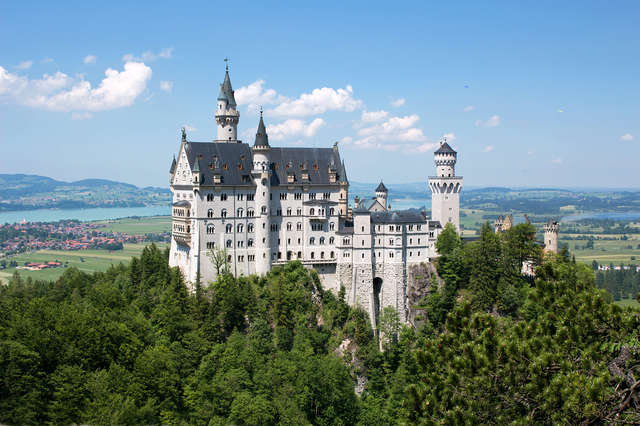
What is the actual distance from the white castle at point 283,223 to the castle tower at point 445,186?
10077 mm

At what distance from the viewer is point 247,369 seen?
6812 cm

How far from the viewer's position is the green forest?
90.1 ft

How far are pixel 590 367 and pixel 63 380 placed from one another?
4550 cm

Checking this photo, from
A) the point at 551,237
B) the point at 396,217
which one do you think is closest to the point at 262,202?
the point at 396,217

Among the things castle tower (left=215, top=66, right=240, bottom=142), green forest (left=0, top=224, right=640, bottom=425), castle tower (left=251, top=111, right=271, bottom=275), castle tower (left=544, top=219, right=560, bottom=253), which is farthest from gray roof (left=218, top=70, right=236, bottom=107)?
castle tower (left=544, top=219, right=560, bottom=253)

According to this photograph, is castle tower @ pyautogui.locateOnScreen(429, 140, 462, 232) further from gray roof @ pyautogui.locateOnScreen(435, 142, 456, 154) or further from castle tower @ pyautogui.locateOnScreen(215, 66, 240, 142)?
castle tower @ pyautogui.locateOnScreen(215, 66, 240, 142)

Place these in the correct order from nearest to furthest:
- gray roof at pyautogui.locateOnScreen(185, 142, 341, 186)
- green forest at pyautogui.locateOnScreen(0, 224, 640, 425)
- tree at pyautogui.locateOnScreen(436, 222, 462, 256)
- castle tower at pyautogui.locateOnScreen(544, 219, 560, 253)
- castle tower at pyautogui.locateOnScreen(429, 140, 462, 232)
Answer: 1. green forest at pyautogui.locateOnScreen(0, 224, 640, 425)
2. gray roof at pyautogui.locateOnScreen(185, 142, 341, 186)
3. tree at pyautogui.locateOnScreen(436, 222, 462, 256)
4. castle tower at pyautogui.locateOnScreen(544, 219, 560, 253)
5. castle tower at pyautogui.locateOnScreen(429, 140, 462, 232)

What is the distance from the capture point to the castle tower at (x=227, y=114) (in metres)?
85.9

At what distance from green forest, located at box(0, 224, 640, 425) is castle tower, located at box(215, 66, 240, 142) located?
66.2 feet

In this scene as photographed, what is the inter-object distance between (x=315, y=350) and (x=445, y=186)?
3445 centimetres

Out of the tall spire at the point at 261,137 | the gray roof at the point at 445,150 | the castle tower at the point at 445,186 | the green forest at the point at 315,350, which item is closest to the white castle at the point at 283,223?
the tall spire at the point at 261,137

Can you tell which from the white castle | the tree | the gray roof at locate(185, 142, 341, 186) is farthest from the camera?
the tree

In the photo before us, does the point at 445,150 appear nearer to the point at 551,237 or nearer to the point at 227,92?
the point at 551,237

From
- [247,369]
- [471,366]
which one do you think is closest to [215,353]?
[247,369]
